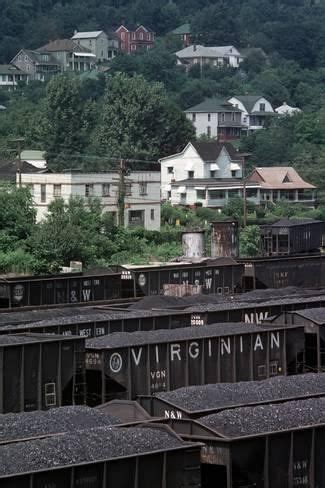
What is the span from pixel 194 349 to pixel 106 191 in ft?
130

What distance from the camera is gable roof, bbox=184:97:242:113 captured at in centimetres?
10900

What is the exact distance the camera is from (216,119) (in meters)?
110

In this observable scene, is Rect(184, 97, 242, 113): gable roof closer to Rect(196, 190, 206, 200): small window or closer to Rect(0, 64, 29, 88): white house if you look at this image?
Rect(196, 190, 206, 200): small window

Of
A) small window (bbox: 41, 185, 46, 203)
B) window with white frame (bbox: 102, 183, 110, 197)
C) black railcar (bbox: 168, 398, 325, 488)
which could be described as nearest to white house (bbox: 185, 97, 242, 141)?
window with white frame (bbox: 102, 183, 110, 197)

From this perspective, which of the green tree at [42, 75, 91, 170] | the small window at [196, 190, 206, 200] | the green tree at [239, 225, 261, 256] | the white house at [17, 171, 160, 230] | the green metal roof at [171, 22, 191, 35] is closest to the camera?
the green tree at [239, 225, 261, 256]

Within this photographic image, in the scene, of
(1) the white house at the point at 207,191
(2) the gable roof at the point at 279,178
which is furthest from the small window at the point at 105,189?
(2) the gable roof at the point at 279,178

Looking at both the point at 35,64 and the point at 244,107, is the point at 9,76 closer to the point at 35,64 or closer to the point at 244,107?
the point at 35,64

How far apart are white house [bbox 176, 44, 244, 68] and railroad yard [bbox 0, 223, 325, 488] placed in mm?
115889

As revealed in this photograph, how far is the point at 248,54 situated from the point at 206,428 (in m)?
140

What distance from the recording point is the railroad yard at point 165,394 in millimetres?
15961

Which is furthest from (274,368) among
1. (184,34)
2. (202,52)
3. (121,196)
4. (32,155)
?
(184,34)

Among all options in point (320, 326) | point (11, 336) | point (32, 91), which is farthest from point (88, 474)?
point (32, 91)

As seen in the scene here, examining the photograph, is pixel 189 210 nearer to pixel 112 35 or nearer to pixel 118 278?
pixel 118 278

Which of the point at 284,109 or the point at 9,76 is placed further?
the point at 9,76
